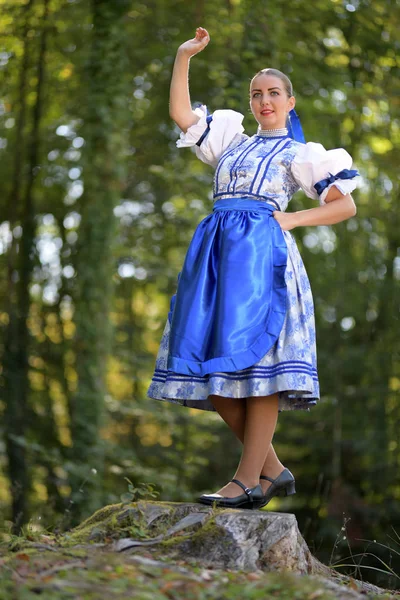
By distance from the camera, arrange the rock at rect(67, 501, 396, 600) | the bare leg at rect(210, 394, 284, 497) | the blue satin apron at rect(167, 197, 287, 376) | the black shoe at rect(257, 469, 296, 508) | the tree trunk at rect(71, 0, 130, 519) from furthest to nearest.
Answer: the tree trunk at rect(71, 0, 130, 519) < the black shoe at rect(257, 469, 296, 508) < the bare leg at rect(210, 394, 284, 497) < the blue satin apron at rect(167, 197, 287, 376) < the rock at rect(67, 501, 396, 600)

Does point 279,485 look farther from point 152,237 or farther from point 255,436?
point 152,237

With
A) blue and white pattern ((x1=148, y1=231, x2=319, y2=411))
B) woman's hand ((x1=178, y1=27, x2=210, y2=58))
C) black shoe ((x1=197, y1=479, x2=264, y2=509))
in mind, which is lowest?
black shoe ((x1=197, y1=479, x2=264, y2=509))

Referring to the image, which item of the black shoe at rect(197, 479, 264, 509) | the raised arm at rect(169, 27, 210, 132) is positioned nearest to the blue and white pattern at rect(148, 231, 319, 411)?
the black shoe at rect(197, 479, 264, 509)

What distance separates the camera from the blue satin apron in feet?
10.7

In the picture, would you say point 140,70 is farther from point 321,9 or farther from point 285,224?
point 285,224

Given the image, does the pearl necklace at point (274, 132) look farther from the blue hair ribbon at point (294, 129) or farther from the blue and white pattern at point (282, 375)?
the blue and white pattern at point (282, 375)

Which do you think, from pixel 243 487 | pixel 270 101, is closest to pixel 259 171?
pixel 270 101

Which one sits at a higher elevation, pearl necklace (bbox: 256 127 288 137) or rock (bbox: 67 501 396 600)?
pearl necklace (bbox: 256 127 288 137)

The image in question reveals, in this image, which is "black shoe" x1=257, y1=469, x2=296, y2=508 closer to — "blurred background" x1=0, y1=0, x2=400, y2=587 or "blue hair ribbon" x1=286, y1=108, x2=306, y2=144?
"blue hair ribbon" x1=286, y1=108, x2=306, y2=144

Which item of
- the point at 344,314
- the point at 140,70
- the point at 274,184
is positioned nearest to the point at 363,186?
the point at 344,314

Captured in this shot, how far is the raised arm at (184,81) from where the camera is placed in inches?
141

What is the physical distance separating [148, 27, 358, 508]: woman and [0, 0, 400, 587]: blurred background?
215 centimetres

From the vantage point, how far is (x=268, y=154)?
3.50 metres

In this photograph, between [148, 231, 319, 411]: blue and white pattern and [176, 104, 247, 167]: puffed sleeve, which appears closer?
[148, 231, 319, 411]: blue and white pattern
